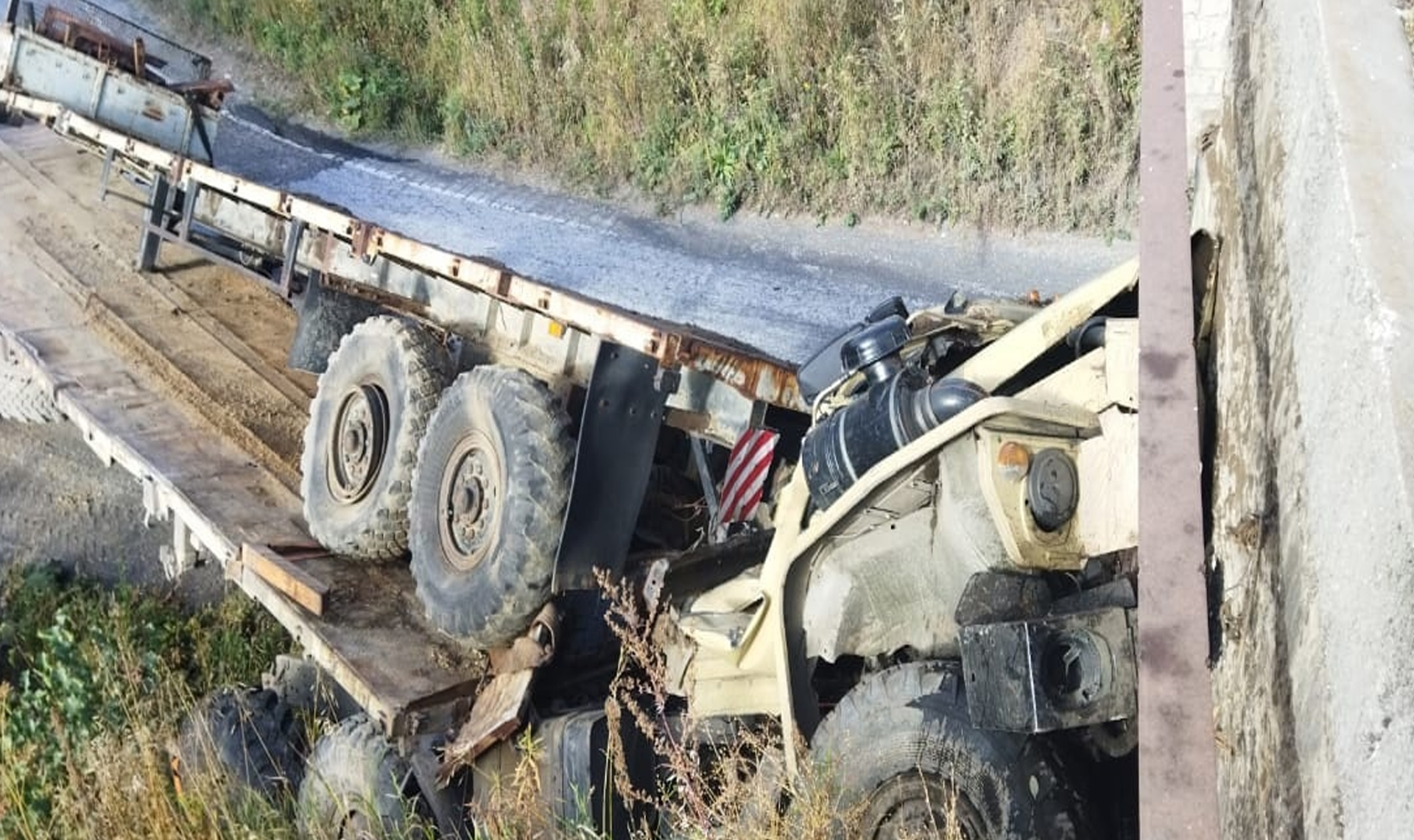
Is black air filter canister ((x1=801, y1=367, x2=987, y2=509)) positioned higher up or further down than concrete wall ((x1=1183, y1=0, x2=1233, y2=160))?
further down

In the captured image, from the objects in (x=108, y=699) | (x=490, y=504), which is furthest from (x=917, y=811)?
(x=108, y=699)

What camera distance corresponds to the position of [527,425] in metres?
4.83

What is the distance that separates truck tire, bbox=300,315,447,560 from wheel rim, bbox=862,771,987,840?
9.55ft

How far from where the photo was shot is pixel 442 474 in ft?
17.3

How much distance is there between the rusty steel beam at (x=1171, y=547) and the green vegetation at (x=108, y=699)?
10.5 ft

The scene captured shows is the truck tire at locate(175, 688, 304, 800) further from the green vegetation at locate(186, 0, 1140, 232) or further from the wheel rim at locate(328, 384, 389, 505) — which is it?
the green vegetation at locate(186, 0, 1140, 232)

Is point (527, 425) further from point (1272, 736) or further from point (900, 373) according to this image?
point (1272, 736)

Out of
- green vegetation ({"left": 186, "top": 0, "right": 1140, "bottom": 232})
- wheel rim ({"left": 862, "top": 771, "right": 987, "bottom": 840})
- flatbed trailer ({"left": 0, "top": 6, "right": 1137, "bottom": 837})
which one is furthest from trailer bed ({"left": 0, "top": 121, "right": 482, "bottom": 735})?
green vegetation ({"left": 186, "top": 0, "right": 1140, "bottom": 232})

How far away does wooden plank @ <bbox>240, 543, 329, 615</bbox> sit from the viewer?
5.45 m

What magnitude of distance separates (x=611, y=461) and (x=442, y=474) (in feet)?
2.74

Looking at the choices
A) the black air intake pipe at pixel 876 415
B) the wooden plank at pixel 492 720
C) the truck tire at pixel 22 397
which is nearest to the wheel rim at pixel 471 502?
the wooden plank at pixel 492 720

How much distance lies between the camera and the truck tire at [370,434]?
220 inches

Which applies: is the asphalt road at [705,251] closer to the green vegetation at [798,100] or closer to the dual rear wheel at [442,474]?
the green vegetation at [798,100]

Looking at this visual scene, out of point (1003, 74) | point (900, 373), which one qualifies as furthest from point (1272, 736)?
point (1003, 74)
